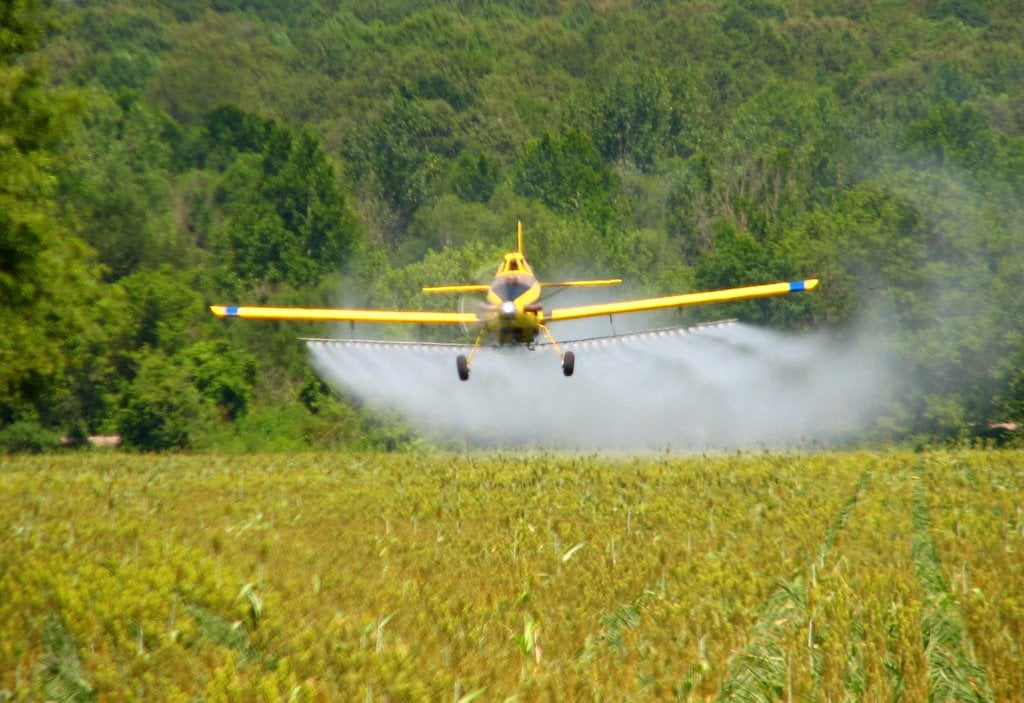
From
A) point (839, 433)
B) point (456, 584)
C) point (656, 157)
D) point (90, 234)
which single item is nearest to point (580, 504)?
point (456, 584)

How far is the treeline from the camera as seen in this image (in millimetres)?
57844

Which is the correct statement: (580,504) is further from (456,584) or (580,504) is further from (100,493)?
(100,493)

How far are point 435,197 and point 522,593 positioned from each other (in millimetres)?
122574

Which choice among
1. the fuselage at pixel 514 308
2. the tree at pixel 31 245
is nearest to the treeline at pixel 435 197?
the tree at pixel 31 245

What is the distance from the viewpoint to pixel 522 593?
1420 centimetres

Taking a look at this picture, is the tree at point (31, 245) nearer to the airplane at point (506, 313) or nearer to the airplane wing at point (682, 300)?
the airplane at point (506, 313)

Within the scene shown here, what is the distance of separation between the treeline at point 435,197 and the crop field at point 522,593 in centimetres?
1557

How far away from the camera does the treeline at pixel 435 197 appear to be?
57844 mm

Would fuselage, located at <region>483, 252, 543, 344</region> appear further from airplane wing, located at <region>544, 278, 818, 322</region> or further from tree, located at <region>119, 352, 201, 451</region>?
tree, located at <region>119, 352, 201, 451</region>

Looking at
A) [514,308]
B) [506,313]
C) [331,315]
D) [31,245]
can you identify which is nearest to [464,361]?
[506,313]

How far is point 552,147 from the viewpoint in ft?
447

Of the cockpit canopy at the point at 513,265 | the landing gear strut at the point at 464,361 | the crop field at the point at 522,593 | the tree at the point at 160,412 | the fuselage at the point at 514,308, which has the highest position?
the crop field at the point at 522,593

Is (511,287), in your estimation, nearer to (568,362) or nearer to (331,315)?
(568,362)

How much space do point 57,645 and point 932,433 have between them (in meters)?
53.8
